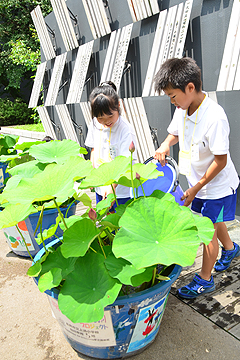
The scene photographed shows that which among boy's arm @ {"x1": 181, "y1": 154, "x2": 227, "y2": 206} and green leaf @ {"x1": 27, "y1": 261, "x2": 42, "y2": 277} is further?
boy's arm @ {"x1": 181, "y1": 154, "x2": 227, "y2": 206}

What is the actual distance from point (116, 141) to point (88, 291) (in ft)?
3.59

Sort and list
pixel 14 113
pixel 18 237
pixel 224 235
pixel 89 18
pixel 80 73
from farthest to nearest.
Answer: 1. pixel 14 113
2. pixel 80 73
3. pixel 89 18
4. pixel 18 237
5. pixel 224 235

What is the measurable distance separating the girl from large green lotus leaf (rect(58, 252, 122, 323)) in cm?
67

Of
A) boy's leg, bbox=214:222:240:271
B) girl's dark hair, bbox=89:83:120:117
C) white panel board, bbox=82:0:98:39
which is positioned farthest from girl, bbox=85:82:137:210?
white panel board, bbox=82:0:98:39

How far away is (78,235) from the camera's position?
120 centimetres

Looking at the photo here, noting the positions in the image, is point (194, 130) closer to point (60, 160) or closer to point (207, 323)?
point (60, 160)

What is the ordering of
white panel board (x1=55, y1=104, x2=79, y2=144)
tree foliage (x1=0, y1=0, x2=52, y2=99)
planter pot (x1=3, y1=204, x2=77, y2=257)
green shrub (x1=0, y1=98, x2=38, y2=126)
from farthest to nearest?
green shrub (x1=0, y1=98, x2=38, y2=126)
tree foliage (x1=0, y1=0, x2=52, y2=99)
white panel board (x1=55, y1=104, x2=79, y2=144)
planter pot (x1=3, y1=204, x2=77, y2=257)

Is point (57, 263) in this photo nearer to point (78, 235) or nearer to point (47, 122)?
point (78, 235)

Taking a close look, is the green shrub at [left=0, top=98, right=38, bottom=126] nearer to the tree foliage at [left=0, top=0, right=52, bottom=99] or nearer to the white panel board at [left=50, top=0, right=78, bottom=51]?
the tree foliage at [left=0, top=0, right=52, bottom=99]

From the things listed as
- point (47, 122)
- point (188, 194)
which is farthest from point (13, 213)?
point (47, 122)

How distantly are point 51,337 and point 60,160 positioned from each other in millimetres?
989

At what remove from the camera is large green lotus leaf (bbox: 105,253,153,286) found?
1067 millimetres

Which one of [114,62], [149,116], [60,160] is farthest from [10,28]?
[60,160]

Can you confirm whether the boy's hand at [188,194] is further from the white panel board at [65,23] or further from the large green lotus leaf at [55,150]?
the white panel board at [65,23]
